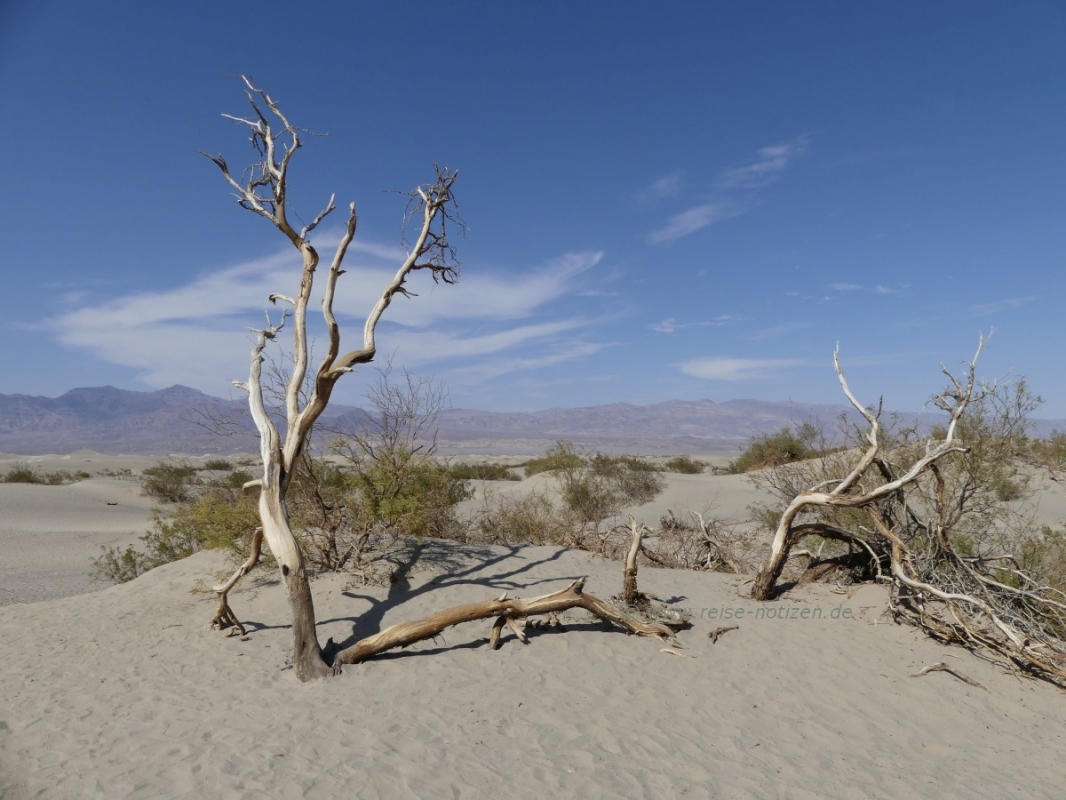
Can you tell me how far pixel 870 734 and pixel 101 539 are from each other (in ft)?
59.8

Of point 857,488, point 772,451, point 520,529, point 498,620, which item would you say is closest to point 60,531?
point 520,529

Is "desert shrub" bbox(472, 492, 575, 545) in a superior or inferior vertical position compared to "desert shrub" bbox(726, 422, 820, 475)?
inferior

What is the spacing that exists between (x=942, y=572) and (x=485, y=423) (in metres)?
168

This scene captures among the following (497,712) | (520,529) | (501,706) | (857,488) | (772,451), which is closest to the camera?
(497,712)

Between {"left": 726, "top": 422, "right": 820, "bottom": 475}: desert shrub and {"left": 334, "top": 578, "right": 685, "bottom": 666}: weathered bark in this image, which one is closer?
{"left": 334, "top": 578, "right": 685, "bottom": 666}: weathered bark

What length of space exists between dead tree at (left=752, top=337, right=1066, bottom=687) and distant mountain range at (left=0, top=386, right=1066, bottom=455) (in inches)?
3549

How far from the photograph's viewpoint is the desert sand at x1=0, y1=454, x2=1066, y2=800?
464 cm

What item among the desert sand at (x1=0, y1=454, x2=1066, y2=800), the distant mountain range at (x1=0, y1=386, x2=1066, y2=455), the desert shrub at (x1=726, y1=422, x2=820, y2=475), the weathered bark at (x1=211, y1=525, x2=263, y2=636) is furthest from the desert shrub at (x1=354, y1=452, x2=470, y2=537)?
the distant mountain range at (x1=0, y1=386, x2=1066, y2=455)

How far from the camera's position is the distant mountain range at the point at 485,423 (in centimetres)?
11750

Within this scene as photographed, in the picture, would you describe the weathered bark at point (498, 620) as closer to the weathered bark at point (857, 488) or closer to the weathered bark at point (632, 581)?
the weathered bark at point (632, 581)

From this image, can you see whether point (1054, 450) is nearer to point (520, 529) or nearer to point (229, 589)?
point (520, 529)

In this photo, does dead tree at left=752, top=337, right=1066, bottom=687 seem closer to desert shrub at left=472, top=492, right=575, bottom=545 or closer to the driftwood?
the driftwood

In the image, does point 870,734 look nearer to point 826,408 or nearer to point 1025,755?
point 1025,755

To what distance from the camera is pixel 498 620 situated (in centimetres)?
715
